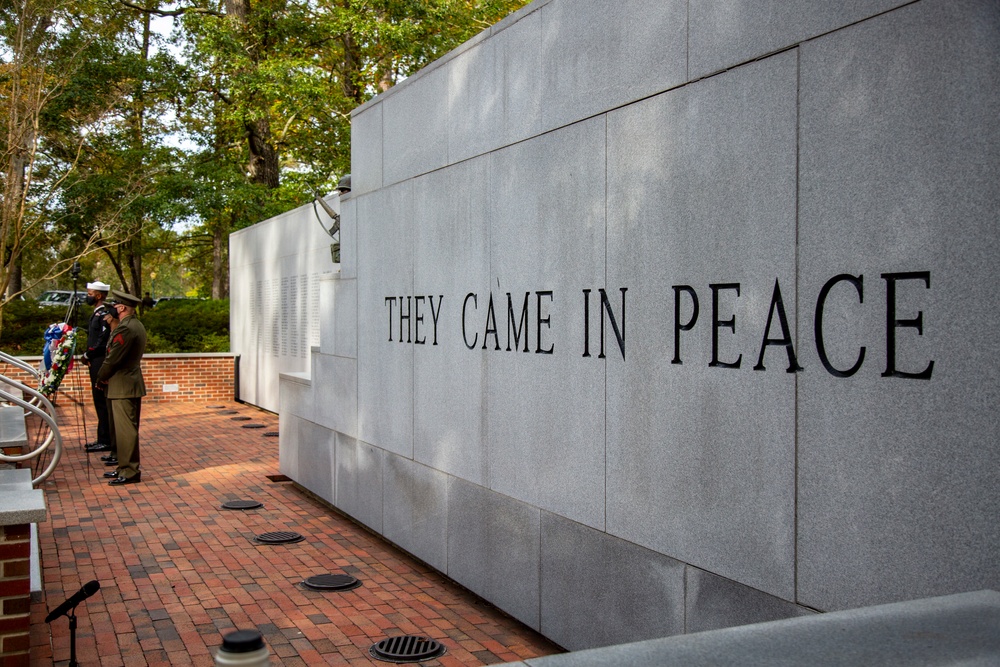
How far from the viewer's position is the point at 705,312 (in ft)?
14.0

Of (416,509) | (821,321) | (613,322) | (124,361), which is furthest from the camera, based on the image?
(124,361)

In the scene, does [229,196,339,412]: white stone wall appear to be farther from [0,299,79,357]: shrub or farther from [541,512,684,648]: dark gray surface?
[541,512,684,648]: dark gray surface

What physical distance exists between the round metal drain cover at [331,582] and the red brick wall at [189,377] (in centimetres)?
1343

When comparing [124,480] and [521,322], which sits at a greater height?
[521,322]

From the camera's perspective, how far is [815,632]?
2.54m

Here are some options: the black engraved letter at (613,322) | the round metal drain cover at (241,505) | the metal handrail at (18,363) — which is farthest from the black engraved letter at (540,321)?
the metal handrail at (18,363)

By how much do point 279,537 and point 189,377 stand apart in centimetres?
1227

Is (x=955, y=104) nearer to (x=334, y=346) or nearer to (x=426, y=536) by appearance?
(x=426, y=536)

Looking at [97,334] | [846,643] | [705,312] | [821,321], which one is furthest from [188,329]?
[846,643]

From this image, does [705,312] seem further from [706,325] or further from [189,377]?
[189,377]

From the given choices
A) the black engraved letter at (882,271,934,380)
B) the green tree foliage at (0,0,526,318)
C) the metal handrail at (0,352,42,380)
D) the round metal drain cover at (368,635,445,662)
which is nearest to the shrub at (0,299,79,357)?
the green tree foliage at (0,0,526,318)

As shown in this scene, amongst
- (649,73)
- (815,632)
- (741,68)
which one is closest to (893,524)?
(815,632)

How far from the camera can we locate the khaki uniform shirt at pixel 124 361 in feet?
33.6

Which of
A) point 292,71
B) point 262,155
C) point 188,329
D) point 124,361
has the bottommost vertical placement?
point 124,361
